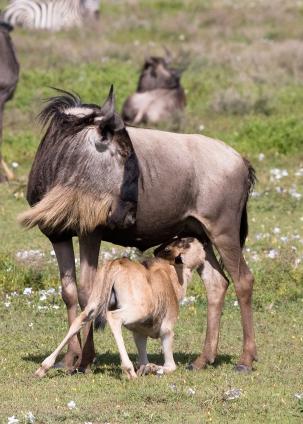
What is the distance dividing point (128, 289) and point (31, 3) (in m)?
26.4

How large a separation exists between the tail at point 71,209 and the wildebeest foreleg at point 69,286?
0.41 m

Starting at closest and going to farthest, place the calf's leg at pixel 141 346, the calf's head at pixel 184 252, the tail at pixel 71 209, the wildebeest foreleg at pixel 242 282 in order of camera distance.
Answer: the tail at pixel 71 209, the calf's leg at pixel 141 346, the wildebeest foreleg at pixel 242 282, the calf's head at pixel 184 252

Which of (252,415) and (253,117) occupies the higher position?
(252,415)

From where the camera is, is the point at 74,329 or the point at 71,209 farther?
the point at 71,209

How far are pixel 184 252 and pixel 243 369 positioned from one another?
3.64 ft

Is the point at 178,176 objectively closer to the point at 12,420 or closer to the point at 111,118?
the point at 111,118

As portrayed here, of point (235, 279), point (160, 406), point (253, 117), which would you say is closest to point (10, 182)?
point (253, 117)

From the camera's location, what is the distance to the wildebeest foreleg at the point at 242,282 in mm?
9531

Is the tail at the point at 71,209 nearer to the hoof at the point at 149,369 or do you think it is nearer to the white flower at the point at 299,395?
the hoof at the point at 149,369

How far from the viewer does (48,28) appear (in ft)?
110

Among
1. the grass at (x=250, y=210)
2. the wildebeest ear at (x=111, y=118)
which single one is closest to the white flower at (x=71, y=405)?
the grass at (x=250, y=210)

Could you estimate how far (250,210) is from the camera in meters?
16.3

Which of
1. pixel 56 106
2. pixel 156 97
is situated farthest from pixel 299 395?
pixel 156 97

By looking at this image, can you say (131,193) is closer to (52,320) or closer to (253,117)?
(52,320)
